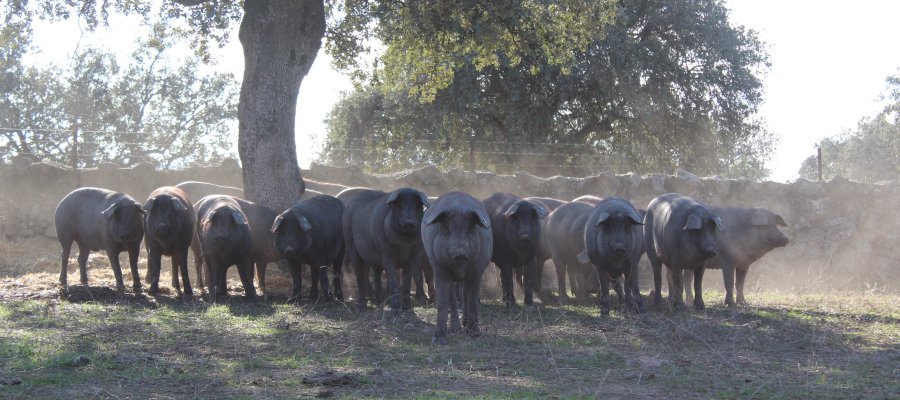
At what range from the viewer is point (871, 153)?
51.3 m

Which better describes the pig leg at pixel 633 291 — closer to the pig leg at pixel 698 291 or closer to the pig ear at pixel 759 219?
the pig leg at pixel 698 291

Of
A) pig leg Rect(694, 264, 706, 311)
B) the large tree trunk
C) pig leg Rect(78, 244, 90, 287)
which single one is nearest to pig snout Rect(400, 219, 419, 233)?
the large tree trunk

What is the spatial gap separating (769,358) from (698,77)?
20.8 meters

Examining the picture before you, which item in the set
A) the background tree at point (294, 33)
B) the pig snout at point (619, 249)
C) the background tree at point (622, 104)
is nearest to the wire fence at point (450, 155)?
the background tree at point (622, 104)

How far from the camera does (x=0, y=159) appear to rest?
2012 cm

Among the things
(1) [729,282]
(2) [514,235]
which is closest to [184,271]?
(2) [514,235]

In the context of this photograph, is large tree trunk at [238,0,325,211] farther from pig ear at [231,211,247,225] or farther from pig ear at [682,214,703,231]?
pig ear at [682,214,703,231]

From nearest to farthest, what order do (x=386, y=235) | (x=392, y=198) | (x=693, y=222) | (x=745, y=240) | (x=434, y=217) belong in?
(x=434, y=217)
(x=392, y=198)
(x=386, y=235)
(x=693, y=222)
(x=745, y=240)

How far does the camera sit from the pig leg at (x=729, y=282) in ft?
41.7

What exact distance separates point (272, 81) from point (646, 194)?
9.19 m

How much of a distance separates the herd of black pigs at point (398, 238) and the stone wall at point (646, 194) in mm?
4898

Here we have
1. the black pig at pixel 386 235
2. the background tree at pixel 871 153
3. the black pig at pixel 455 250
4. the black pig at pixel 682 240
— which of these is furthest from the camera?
the background tree at pixel 871 153

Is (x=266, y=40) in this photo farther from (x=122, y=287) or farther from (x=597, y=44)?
(x=597, y=44)

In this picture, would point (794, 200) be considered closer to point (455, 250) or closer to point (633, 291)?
point (633, 291)
